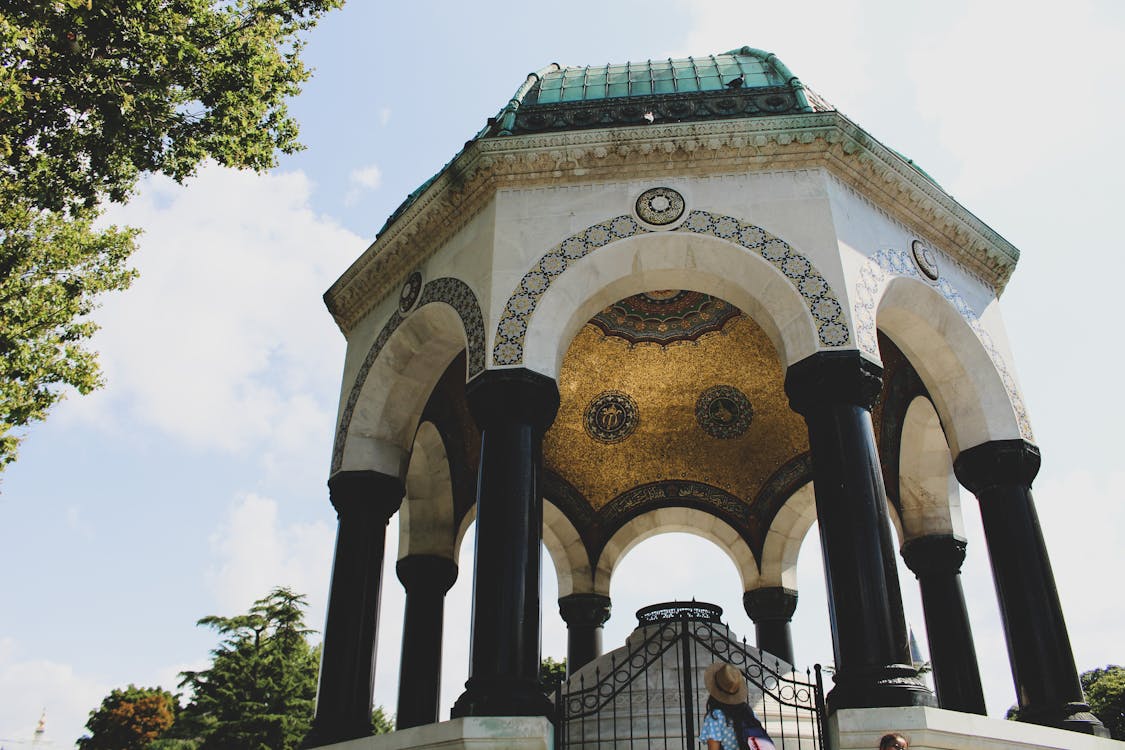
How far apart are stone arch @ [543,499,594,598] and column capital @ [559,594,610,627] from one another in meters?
0.22

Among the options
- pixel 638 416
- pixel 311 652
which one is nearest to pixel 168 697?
pixel 311 652

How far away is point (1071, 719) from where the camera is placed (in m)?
7.26

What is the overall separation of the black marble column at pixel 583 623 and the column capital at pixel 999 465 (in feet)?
21.8

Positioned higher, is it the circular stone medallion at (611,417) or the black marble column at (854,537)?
the circular stone medallion at (611,417)

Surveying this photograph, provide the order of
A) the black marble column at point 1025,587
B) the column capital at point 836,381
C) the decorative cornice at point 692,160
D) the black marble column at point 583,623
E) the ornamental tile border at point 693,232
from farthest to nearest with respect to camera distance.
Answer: the black marble column at point 583,623 < the decorative cornice at point 692,160 < the ornamental tile border at point 693,232 < the black marble column at point 1025,587 < the column capital at point 836,381

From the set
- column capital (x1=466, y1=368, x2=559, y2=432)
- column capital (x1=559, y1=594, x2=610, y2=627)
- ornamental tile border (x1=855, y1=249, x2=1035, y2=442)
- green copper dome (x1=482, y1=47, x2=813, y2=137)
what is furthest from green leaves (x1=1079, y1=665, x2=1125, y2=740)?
column capital (x1=466, y1=368, x2=559, y2=432)

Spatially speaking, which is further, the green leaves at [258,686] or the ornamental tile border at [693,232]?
the green leaves at [258,686]

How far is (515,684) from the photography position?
21.4 ft

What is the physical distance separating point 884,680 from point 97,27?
24.7ft

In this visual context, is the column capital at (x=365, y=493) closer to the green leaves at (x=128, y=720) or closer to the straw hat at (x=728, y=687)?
the straw hat at (x=728, y=687)

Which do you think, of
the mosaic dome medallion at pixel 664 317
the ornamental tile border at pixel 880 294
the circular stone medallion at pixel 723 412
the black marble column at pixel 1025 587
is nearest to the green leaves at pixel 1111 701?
the circular stone medallion at pixel 723 412

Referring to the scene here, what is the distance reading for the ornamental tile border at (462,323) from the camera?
8148 millimetres

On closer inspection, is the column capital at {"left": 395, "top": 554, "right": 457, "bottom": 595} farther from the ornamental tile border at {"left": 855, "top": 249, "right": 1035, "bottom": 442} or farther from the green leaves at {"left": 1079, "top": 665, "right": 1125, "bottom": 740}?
the green leaves at {"left": 1079, "top": 665, "right": 1125, "bottom": 740}

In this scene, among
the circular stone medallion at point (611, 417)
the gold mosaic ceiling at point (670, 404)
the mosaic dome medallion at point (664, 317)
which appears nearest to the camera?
the mosaic dome medallion at point (664, 317)
